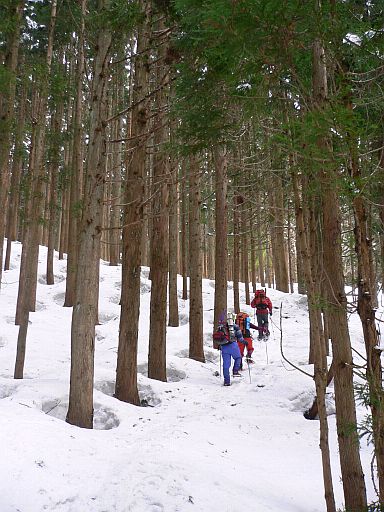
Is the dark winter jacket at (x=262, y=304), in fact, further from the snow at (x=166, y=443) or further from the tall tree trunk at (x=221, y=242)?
the snow at (x=166, y=443)

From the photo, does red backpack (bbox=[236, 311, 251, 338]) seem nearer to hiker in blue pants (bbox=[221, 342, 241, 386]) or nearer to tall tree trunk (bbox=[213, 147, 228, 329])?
tall tree trunk (bbox=[213, 147, 228, 329])

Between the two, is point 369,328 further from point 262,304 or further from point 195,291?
point 262,304

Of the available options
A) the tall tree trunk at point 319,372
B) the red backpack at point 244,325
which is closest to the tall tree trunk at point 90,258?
the tall tree trunk at point 319,372

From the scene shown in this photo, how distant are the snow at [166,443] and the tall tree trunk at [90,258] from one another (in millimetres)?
482

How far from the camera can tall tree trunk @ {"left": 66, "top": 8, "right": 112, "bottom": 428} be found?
610 centimetres

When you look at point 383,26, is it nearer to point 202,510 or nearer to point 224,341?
point 202,510

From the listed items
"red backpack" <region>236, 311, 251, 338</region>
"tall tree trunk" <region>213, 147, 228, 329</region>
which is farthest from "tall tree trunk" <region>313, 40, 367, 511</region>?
"red backpack" <region>236, 311, 251, 338</region>

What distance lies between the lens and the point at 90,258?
6305 mm

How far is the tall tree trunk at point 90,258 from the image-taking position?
6098 millimetres

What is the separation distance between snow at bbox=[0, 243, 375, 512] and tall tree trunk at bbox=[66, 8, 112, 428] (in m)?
0.48

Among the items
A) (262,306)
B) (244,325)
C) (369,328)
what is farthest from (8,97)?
(262,306)

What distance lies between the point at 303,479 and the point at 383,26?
519 cm

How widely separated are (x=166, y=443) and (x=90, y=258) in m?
2.95

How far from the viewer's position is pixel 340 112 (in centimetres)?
282
